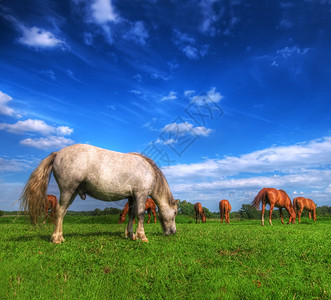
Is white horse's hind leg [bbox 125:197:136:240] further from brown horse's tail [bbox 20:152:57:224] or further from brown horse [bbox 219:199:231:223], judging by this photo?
brown horse [bbox 219:199:231:223]

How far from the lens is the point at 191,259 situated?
15.1ft

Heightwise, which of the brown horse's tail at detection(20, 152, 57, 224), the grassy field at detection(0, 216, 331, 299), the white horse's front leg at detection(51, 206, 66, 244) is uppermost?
the brown horse's tail at detection(20, 152, 57, 224)

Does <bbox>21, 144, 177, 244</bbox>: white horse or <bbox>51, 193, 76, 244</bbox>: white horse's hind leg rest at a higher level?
<bbox>21, 144, 177, 244</bbox>: white horse

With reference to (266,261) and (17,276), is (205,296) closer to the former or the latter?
(266,261)

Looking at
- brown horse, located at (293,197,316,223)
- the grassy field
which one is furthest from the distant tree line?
the grassy field

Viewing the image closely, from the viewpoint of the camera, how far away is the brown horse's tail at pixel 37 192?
6.81 m

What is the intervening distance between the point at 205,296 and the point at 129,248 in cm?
303

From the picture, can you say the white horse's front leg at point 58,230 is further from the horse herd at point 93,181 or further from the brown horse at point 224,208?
the brown horse at point 224,208

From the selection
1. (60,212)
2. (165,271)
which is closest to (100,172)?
(60,212)

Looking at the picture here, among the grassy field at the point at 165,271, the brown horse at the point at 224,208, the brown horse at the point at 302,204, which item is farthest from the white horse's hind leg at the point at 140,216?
the brown horse at the point at 302,204

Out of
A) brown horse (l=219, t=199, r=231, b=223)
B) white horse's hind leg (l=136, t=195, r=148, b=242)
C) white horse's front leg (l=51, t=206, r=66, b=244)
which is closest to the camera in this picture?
white horse's front leg (l=51, t=206, r=66, b=244)

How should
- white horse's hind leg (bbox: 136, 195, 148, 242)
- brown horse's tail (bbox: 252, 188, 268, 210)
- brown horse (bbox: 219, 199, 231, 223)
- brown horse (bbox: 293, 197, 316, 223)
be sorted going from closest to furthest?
white horse's hind leg (bbox: 136, 195, 148, 242) → brown horse's tail (bbox: 252, 188, 268, 210) → brown horse (bbox: 219, 199, 231, 223) → brown horse (bbox: 293, 197, 316, 223)

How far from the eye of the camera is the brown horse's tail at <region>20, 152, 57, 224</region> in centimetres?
681

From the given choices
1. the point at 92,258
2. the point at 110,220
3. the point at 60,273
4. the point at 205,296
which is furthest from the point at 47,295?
the point at 110,220
